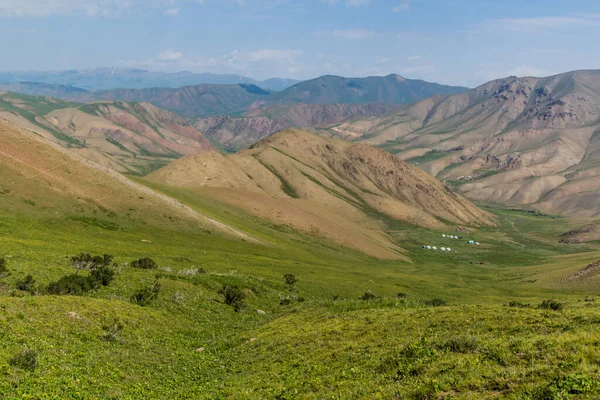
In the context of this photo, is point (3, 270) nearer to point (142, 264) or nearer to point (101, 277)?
point (101, 277)

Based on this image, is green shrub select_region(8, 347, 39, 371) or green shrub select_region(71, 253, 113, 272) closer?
green shrub select_region(8, 347, 39, 371)

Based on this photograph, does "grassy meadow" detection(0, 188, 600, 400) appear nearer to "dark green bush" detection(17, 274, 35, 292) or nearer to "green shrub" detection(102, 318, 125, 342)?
"green shrub" detection(102, 318, 125, 342)

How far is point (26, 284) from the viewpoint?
33656mm

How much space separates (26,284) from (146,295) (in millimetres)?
8763

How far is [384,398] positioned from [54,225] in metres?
68.3

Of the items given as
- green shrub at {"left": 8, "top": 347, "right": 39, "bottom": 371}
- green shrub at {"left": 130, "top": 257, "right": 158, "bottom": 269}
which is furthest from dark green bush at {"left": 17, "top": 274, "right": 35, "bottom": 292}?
green shrub at {"left": 8, "top": 347, "right": 39, "bottom": 371}

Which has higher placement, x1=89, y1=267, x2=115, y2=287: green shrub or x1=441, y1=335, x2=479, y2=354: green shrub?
x1=441, y1=335, x2=479, y2=354: green shrub

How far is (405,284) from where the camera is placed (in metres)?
83.1

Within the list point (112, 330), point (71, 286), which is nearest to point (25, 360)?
point (112, 330)

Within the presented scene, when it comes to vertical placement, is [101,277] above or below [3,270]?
below

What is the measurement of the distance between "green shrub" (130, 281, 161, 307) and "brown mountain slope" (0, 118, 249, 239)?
145ft

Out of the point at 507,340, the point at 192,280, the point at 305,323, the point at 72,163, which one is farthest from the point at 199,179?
the point at 507,340

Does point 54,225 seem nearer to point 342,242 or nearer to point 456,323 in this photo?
point 456,323

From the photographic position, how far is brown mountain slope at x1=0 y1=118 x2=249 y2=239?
7619 centimetres
